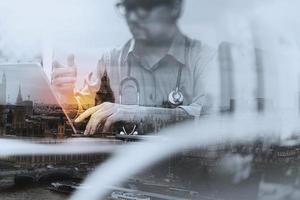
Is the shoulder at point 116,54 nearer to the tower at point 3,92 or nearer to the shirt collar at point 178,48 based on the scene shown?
the shirt collar at point 178,48

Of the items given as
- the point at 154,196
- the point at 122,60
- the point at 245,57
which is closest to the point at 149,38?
the point at 122,60

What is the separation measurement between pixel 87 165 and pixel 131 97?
0.39 m

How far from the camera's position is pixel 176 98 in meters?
1.75

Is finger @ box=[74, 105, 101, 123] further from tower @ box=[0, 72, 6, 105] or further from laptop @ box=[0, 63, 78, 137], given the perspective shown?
tower @ box=[0, 72, 6, 105]

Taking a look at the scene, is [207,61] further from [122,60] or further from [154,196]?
[154,196]

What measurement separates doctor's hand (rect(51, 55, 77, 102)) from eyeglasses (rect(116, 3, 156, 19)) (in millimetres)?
338

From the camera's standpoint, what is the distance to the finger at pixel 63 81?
1892 millimetres

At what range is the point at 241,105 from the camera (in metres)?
1.66

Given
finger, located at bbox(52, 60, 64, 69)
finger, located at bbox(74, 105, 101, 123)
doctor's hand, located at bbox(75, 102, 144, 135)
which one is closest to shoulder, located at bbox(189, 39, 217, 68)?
doctor's hand, located at bbox(75, 102, 144, 135)

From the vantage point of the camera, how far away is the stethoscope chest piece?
1.74m

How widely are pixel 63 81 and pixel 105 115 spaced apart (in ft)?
0.86

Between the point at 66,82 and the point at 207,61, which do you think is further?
the point at 66,82

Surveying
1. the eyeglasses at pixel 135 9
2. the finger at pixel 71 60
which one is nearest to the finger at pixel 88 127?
the finger at pixel 71 60

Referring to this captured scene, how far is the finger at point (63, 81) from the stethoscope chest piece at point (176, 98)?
0.47 m
